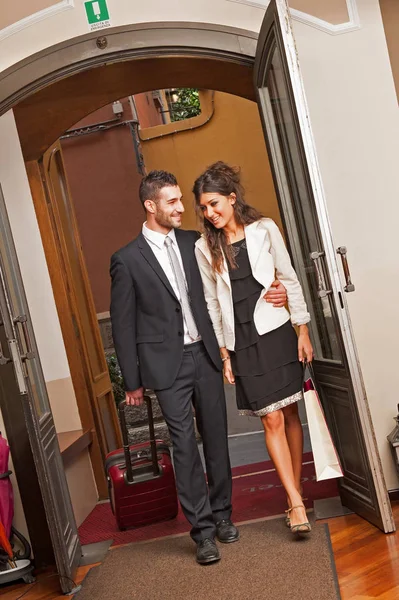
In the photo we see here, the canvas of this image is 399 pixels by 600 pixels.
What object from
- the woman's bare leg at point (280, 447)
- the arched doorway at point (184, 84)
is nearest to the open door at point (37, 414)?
the arched doorway at point (184, 84)

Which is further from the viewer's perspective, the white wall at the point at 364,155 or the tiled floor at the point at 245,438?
the tiled floor at the point at 245,438

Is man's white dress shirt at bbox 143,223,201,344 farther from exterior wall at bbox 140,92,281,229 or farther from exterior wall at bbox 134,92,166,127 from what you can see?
exterior wall at bbox 134,92,166,127

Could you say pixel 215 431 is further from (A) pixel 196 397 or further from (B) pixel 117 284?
(B) pixel 117 284

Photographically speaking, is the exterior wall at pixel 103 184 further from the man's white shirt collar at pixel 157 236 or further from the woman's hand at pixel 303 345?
the woman's hand at pixel 303 345

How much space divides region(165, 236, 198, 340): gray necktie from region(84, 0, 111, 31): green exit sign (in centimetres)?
124

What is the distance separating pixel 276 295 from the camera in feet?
12.3

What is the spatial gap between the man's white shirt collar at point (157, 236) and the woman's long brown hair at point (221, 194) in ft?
0.54

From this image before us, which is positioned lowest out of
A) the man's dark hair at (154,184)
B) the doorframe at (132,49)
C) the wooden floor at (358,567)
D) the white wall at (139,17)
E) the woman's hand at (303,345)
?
the wooden floor at (358,567)

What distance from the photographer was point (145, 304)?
3861mm

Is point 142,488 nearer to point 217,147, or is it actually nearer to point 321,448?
point 321,448

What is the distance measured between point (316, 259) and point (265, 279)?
0.86ft

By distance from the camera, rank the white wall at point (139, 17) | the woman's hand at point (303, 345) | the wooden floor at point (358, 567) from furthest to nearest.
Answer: the white wall at point (139, 17), the woman's hand at point (303, 345), the wooden floor at point (358, 567)

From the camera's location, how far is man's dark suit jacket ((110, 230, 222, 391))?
3.80 metres

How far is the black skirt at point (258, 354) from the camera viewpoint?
12.3ft
